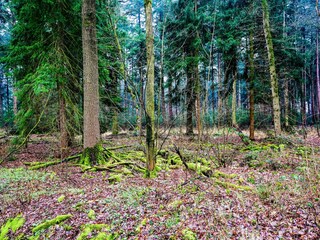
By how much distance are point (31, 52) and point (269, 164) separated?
33.6 ft

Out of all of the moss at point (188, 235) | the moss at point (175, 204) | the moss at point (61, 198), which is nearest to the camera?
the moss at point (188, 235)

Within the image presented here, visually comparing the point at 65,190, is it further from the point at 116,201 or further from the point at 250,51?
the point at 250,51

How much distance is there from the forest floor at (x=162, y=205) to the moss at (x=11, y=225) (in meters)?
0.02

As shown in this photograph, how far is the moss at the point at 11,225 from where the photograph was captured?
143 inches

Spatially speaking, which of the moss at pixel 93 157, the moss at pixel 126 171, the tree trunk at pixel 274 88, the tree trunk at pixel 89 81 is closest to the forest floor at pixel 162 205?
the moss at pixel 126 171

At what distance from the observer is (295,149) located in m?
8.91

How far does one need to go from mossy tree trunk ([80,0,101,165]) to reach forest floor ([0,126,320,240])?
3.15ft

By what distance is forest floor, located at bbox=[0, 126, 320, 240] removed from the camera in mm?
3324

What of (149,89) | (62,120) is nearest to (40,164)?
(62,120)

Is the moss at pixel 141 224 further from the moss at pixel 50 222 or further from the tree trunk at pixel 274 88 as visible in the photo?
the tree trunk at pixel 274 88

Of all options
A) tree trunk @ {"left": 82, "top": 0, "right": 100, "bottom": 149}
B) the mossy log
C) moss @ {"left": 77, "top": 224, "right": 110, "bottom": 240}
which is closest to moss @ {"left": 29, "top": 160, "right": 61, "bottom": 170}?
the mossy log

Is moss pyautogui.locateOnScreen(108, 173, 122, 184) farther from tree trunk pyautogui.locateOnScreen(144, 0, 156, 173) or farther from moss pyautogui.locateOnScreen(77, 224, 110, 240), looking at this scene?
moss pyautogui.locateOnScreen(77, 224, 110, 240)

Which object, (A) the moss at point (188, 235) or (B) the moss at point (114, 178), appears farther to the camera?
(B) the moss at point (114, 178)

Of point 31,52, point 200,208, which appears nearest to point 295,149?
point 200,208
